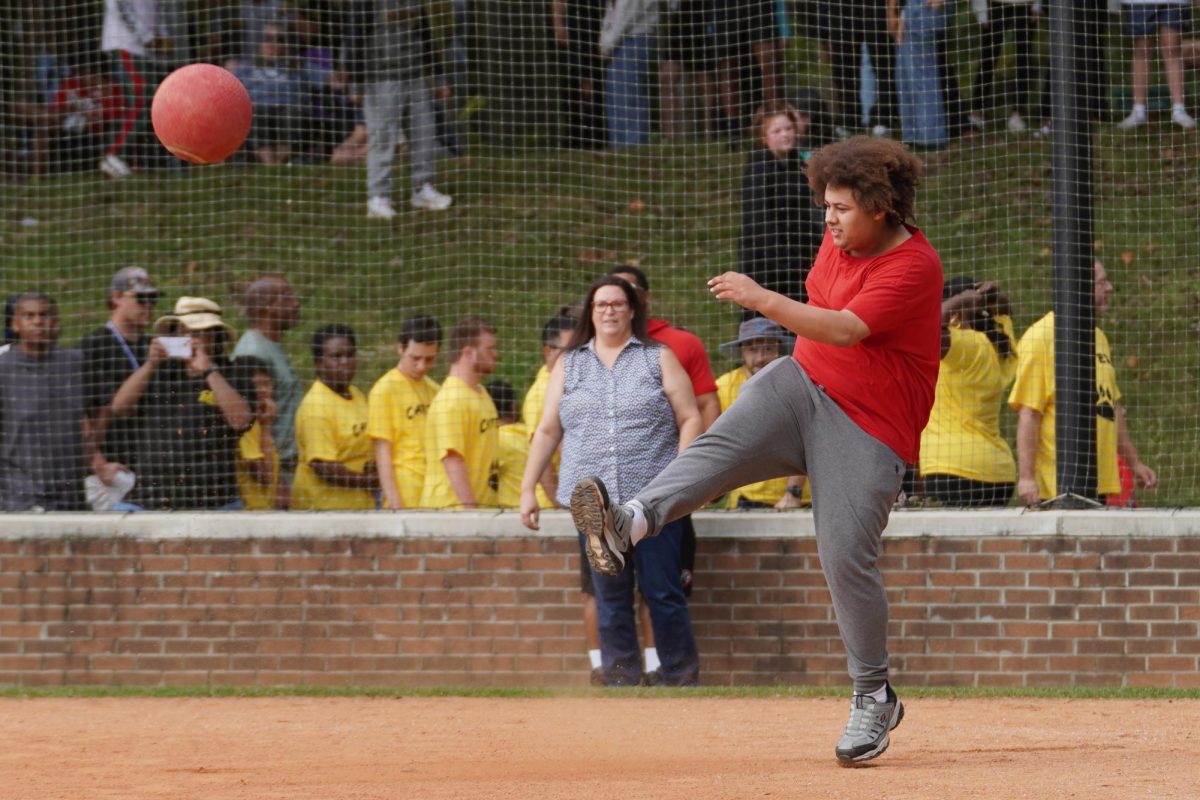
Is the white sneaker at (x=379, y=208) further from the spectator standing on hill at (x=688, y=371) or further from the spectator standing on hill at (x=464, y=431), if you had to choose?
the spectator standing on hill at (x=688, y=371)

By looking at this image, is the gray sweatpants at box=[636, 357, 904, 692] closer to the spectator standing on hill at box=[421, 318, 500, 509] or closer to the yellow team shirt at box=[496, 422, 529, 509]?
the spectator standing on hill at box=[421, 318, 500, 509]

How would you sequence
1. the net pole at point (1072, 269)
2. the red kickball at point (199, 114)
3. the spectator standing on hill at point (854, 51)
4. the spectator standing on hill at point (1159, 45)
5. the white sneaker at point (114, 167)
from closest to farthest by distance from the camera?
the red kickball at point (199, 114), the net pole at point (1072, 269), the spectator standing on hill at point (854, 51), the spectator standing on hill at point (1159, 45), the white sneaker at point (114, 167)

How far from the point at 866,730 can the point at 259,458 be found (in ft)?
15.3

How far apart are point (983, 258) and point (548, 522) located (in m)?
4.03

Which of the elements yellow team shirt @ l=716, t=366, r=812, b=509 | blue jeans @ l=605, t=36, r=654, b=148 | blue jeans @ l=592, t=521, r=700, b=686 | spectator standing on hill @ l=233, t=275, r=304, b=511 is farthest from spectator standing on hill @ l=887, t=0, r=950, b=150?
spectator standing on hill @ l=233, t=275, r=304, b=511

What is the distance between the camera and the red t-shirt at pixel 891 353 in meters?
5.76

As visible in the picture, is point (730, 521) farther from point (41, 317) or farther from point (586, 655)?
point (41, 317)

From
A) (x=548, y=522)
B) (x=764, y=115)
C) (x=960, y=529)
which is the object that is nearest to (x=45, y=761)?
(x=548, y=522)

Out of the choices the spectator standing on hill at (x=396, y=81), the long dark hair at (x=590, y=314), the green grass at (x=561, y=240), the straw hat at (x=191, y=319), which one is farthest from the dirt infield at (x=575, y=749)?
the spectator standing on hill at (x=396, y=81)

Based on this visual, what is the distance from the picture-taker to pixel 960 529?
8.73m

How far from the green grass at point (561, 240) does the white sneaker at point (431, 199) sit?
0.07m

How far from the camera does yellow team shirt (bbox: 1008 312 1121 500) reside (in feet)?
29.5

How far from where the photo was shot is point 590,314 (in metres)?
8.59

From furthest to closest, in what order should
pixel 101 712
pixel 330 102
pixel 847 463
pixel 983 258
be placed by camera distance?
pixel 330 102 < pixel 983 258 < pixel 101 712 < pixel 847 463
